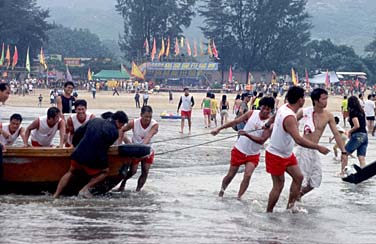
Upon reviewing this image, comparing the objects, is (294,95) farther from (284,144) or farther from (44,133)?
(44,133)

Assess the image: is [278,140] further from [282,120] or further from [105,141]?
[105,141]

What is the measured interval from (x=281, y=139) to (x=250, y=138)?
1.43 m

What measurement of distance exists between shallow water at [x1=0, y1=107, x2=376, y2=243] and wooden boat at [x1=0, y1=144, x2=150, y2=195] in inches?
6.7

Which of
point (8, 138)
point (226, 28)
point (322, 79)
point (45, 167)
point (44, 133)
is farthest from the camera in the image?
point (226, 28)

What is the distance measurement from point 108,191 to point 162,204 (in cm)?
107

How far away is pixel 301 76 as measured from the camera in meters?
106

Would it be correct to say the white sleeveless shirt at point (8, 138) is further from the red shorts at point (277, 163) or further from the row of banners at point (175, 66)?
the row of banners at point (175, 66)

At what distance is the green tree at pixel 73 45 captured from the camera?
15432 centimetres

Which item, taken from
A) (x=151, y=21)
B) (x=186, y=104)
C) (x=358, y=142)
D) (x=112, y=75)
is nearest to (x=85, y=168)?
(x=358, y=142)

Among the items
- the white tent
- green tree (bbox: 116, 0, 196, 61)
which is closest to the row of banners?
green tree (bbox: 116, 0, 196, 61)

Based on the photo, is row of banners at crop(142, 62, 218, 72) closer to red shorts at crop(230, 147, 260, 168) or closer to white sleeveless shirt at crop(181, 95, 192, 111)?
white sleeveless shirt at crop(181, 95, 192, 111)

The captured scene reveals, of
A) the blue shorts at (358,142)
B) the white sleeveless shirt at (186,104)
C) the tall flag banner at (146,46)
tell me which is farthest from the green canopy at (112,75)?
the blue shorts at (358,142)

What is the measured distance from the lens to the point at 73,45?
158m

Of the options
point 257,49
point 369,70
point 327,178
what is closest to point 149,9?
point 257,49
